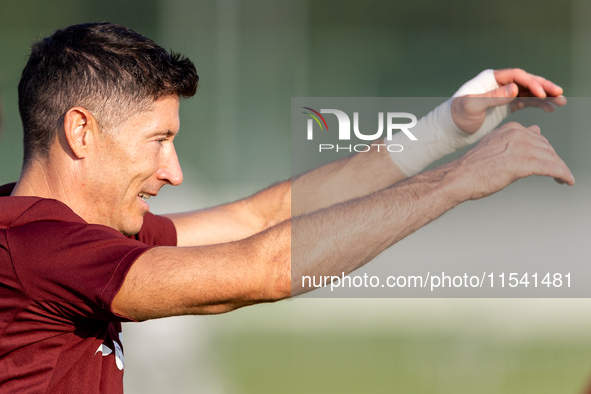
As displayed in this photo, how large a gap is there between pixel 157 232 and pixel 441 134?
105 cm

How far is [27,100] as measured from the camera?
160cm

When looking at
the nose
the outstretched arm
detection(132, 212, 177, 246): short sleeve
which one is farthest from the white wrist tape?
detection(132, 212, 177, 246): short sleeve

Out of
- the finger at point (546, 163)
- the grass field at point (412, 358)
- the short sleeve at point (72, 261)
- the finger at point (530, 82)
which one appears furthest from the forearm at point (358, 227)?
the grass field at point (412, 358)

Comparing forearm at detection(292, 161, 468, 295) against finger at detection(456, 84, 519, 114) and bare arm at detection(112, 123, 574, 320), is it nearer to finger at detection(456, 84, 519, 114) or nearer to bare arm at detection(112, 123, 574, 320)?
bare arm at detection(112, 123, 574, 320)

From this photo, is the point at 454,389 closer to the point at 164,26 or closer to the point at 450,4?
the point at 450,4

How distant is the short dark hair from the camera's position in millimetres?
1535

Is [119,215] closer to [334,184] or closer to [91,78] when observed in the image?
[91,78]

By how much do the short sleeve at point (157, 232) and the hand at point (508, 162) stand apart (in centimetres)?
113

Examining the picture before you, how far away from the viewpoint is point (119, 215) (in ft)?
5.44

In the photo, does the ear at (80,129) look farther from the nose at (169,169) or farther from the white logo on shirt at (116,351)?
the white logo on shirt at (116,351)

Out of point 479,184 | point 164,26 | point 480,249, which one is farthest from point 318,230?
point 164,26

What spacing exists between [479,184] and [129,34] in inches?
40.1

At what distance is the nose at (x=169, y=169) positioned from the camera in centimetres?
167

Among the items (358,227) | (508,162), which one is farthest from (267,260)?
(508,162)
